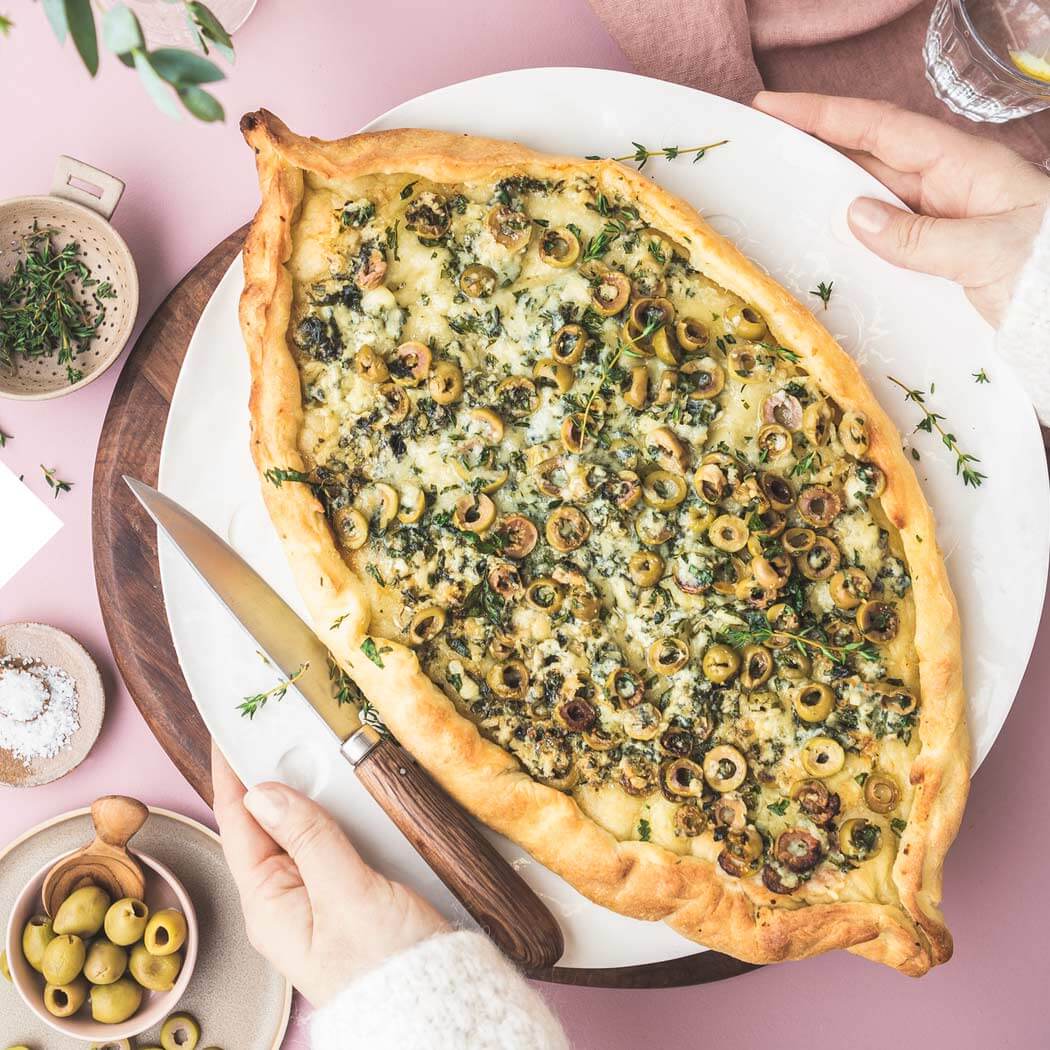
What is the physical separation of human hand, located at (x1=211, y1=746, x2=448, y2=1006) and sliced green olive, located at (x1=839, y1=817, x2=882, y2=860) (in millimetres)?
1324

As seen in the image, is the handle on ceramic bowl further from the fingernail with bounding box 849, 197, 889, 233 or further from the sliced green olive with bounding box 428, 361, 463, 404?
the fingernail with bounding box 849, 197, 889, 233

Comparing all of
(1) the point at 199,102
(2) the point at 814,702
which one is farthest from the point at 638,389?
(1) the point at 199,102

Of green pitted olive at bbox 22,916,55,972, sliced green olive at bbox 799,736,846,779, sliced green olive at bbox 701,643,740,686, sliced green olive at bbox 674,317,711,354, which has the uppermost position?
sliced green olive at bbox 674,317,711,354

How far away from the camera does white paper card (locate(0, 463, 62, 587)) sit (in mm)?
4176

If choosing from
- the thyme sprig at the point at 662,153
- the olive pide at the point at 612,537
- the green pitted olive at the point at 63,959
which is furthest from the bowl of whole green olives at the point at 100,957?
the thyme sprig at the point at 662,153

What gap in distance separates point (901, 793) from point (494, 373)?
76.0 inches

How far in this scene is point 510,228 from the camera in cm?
332

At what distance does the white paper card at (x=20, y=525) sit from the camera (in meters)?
4.18

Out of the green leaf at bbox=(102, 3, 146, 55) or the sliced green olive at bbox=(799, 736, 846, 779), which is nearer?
the green leaf at bbox=(102, 3, 146, 55)

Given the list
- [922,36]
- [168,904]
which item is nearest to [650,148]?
[922,36]

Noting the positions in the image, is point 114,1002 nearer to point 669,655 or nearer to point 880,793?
point 669,655

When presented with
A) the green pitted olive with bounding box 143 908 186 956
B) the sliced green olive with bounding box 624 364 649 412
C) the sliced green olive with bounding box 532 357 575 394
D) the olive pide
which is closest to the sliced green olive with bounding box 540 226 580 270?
the olive pide

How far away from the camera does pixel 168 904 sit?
13.0ft

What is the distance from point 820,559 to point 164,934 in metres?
2.82
